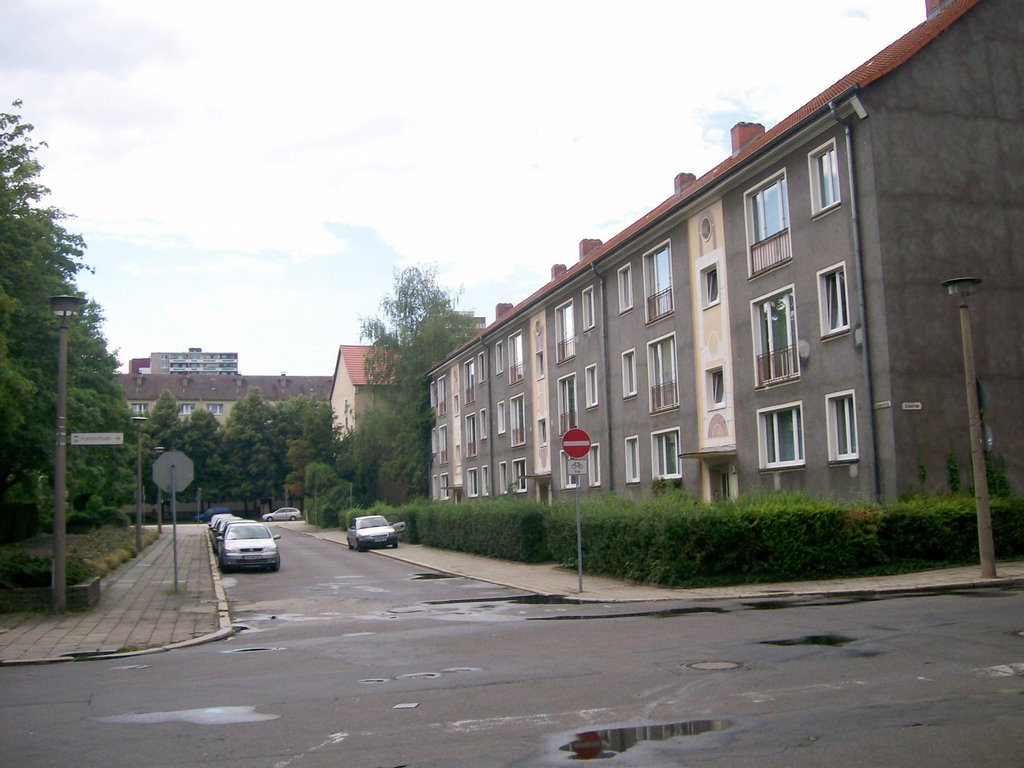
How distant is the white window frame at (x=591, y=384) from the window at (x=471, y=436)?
15.9m

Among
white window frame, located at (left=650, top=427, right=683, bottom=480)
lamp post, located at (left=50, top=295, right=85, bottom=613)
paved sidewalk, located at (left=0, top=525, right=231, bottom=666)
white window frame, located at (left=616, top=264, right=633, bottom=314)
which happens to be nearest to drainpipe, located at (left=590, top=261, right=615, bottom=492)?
white window frame, located at (left=616, top=264, right=633, bottom=314)

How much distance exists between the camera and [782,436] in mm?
24391

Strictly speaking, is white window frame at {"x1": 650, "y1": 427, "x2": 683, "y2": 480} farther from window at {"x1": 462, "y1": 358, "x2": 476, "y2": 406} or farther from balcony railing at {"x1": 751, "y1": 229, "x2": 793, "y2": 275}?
window at {"x1": 462, "y1": 358, "x2": 476, "y2": 406}

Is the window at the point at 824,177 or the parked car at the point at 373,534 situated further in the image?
the parked car at the point at 373,534

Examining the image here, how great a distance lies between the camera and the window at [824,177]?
73.8 ft

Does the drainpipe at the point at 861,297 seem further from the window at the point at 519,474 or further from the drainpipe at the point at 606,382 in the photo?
the window at the point at 519,474

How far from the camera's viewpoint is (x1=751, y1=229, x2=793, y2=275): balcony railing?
24016 millimetres

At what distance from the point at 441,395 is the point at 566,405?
20679 millimetres

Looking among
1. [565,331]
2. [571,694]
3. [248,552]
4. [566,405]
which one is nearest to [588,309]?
[565,331]

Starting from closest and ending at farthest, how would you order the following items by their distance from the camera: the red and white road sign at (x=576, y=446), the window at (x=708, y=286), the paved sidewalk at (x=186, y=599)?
the paved sidewalk at (x=186, y=599) → the red and white road sign at (x=576, y=446) → the window at (x=708, y=286)

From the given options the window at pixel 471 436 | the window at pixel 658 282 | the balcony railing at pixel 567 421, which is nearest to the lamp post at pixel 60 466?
the window at pixel 658 282

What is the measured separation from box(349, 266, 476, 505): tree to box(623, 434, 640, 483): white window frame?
28.1m

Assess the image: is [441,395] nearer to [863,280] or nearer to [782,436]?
[782,436]

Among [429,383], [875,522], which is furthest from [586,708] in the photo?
[429,383]
